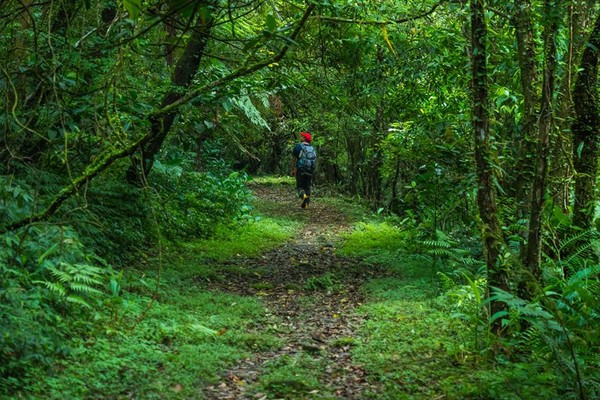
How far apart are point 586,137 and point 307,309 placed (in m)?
3.85

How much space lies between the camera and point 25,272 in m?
5.28

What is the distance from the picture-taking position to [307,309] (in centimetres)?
748

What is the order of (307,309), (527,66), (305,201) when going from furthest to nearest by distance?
(305,201) < (307,309) < (527,66)

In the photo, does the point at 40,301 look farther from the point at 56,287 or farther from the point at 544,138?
the point at 544,138

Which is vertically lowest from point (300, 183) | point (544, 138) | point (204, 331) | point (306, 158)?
point (204, 331)

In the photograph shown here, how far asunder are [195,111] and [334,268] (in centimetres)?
349

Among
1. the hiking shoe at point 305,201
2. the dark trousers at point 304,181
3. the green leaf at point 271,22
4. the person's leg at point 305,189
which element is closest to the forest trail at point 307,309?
the green leaf at point 271,22

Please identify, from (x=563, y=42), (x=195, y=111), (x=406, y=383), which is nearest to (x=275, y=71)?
(x=195, y=111)

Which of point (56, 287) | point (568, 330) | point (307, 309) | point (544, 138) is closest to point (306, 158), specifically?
point (307, 309)

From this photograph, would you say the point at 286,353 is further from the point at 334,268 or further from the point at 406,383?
the point at 334,268

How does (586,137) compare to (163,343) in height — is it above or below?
above

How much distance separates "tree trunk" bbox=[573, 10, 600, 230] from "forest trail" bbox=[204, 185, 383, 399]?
280 cm

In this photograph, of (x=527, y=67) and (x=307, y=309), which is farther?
(x=307, y=309)

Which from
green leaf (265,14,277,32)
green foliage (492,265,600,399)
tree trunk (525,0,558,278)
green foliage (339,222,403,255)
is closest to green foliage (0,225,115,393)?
green leaf (265,14,277,32)
